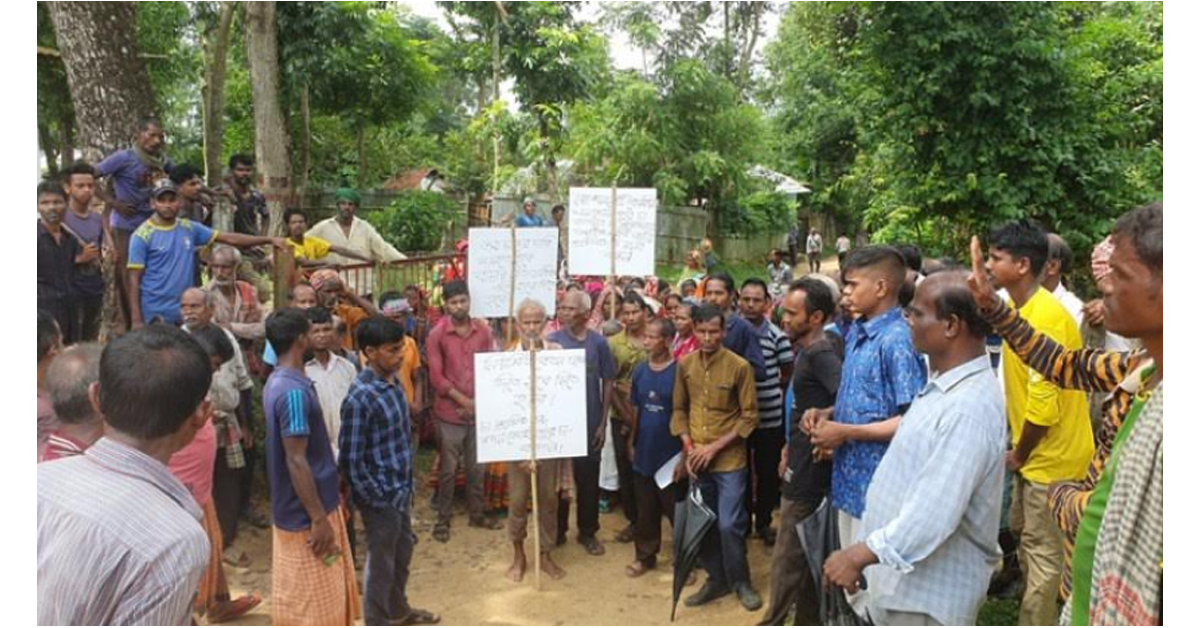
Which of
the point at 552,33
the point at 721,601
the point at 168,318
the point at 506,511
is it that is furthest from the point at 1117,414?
the point at 552,33

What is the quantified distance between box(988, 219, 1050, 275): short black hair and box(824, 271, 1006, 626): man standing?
4.14ft

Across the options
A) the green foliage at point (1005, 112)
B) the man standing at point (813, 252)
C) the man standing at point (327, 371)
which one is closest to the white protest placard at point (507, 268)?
the man standing at point (327, 371)

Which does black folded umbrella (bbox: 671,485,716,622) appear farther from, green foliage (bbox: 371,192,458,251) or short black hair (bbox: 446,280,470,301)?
green foliage (bbox: 371,192,458,251)

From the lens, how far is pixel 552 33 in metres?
18.2

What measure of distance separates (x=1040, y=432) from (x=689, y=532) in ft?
6.00

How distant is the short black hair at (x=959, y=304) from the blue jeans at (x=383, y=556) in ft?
9.19

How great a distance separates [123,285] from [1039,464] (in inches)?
251

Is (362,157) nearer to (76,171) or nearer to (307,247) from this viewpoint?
(307,247)

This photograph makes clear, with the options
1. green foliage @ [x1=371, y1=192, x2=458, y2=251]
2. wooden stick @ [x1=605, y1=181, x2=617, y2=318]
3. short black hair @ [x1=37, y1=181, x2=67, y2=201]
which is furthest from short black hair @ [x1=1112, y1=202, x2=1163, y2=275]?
green foliage @ [x1=371, y1=192, x2=458, y2=251]

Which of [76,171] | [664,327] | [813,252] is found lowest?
[664,327]

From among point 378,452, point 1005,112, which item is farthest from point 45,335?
point 1005,112

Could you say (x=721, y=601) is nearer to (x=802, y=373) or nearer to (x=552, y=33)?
(x=802, y=373)

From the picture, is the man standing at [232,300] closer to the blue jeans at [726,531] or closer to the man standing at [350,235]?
the man standing at [350,235]

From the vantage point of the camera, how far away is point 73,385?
8.40ft
